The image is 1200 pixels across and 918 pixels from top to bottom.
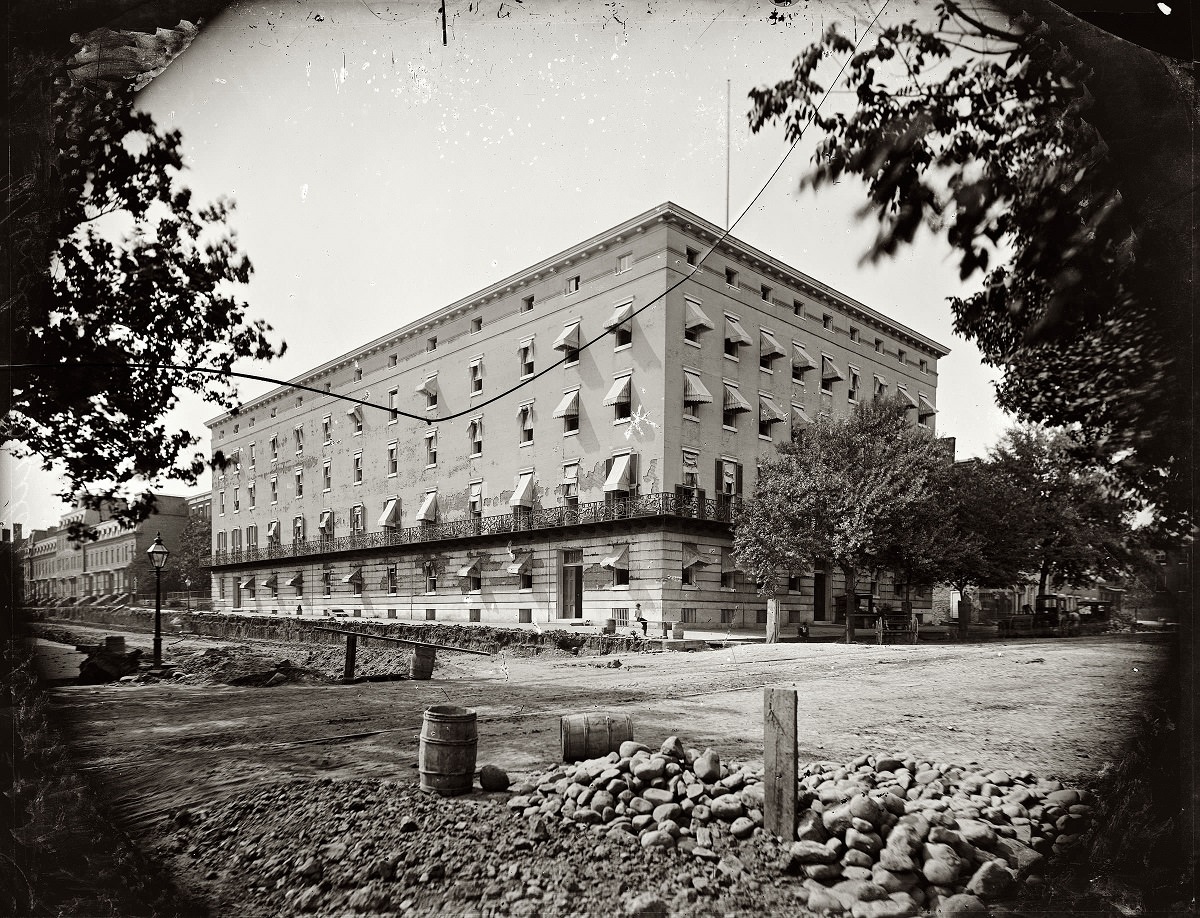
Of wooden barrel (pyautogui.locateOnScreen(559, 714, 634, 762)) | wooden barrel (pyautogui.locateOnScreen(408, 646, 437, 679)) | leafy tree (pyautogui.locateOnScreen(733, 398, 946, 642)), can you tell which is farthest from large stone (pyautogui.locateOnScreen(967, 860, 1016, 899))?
leafy tree (pyautogui.locateOnScreen(733, 398, 946, 642))

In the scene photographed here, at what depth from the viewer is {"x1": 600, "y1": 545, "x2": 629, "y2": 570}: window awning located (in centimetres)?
2005

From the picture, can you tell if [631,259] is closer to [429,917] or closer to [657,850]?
[657,850]

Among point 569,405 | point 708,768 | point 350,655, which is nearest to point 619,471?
point 350,655

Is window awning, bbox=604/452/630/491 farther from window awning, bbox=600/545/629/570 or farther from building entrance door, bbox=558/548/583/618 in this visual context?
building entrance door, bbox=558/548/583/618

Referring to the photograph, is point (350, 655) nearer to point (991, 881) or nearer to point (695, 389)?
point (695, 389)

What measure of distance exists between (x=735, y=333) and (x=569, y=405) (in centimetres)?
151

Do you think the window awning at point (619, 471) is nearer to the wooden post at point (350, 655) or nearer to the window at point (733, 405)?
the window at point (733, 405)

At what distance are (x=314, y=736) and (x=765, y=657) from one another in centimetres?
997

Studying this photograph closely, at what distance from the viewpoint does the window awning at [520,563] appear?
886 inches

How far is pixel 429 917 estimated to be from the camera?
8.38 ft

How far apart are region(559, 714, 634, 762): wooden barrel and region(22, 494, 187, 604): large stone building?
8.00 feet

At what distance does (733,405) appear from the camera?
5.54 meters

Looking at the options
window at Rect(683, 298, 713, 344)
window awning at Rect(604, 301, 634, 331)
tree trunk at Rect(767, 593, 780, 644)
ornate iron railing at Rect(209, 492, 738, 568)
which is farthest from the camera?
ornate iron railing at Rect(209, 492, 738, 568)

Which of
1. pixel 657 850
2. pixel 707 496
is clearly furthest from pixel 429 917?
pixel 707 496
